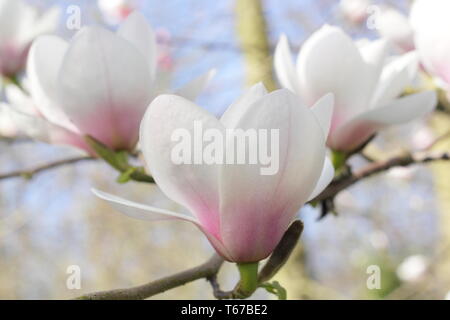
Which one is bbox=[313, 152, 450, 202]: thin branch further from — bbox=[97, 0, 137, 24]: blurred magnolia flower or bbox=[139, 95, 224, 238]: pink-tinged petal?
bbox=[97, 0, 137, 24]: blurred magnolia flower

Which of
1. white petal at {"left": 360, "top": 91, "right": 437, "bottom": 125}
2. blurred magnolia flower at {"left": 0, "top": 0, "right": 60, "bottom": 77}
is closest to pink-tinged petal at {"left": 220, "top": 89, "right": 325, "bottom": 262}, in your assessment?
white petal at {"left": 360, "top": 91, "right": 437, "bottom": 125}

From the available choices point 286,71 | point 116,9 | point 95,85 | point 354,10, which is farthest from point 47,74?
point 354,10

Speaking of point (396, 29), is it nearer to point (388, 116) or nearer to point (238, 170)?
point (388, 116)

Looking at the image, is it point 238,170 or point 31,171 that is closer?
point 238,170

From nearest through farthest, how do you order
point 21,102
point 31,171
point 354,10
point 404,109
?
point 404,109
point 21,102
point 31,171
point 354,10

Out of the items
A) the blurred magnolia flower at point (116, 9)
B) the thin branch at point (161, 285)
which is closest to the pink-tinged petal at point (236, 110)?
the thin branch at point (161, 285)

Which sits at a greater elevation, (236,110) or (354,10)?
(236,110)
